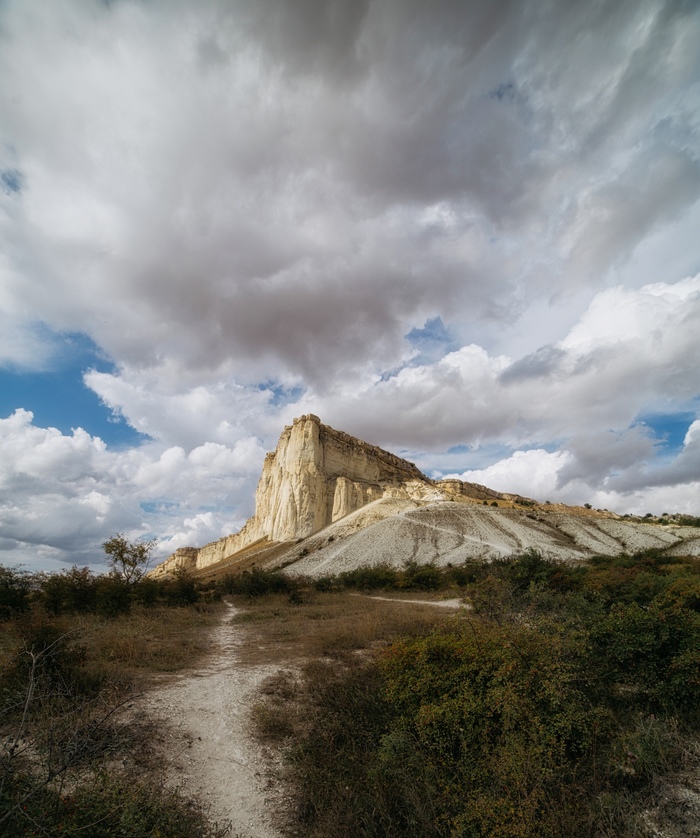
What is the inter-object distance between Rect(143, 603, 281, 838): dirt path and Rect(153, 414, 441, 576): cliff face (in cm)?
6464

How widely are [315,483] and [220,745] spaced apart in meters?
70.7

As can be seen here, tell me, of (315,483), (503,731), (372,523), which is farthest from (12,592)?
(315,483)

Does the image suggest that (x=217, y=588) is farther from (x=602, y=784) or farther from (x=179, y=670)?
(x=602, y=784)

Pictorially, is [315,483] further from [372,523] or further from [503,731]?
[503,731]

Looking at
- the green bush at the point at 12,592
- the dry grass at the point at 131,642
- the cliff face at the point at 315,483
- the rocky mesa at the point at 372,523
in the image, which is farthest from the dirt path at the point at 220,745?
the cliff face at the point at 315,483

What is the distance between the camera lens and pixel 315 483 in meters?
76.6

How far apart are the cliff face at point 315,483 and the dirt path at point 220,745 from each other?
6464 cm

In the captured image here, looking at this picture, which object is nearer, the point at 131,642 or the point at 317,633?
the point at 131,642

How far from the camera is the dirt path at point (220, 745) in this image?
16.5ft

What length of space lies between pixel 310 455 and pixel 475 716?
7362 centimetres

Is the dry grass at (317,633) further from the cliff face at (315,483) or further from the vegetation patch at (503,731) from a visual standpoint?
the cliff face at (315,483)

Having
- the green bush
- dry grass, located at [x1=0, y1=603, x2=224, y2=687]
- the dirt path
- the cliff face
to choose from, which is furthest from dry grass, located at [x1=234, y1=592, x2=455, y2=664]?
the cliff face

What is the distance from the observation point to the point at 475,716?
221 inches

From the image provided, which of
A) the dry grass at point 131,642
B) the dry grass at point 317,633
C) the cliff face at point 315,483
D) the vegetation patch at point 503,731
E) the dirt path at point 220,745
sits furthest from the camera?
the cliff face at point 315,483
